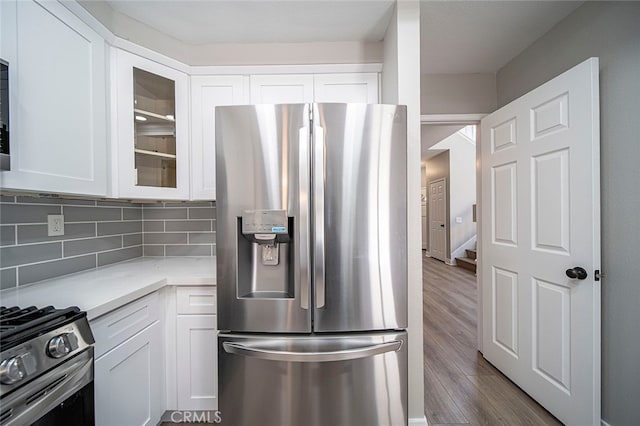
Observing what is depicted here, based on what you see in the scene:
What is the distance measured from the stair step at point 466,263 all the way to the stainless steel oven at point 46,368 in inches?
240

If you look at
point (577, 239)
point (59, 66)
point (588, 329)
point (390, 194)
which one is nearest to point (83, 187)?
point (59, 66)

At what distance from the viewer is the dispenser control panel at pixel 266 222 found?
1230 mm

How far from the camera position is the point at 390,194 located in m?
1.28

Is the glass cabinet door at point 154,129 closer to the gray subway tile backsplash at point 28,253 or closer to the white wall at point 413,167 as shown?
the gray subway tile backsplash at point 28,253

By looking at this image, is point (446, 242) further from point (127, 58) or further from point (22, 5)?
point (22, 5)

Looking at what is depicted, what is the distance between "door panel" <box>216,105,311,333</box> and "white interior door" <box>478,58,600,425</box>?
1.52 meters

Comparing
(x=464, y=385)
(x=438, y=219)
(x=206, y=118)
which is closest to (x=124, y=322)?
(x=206, y=118)

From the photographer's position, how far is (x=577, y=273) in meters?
1.50

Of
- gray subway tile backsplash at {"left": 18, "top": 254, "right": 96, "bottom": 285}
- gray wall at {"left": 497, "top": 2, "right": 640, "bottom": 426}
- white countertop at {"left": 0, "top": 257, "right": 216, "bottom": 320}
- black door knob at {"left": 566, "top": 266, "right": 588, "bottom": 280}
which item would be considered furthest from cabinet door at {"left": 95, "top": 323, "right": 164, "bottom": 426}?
gray wall at {"left": 497, "top": 2, "right": 640, "bottom": 426}

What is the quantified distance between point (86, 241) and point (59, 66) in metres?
0.96

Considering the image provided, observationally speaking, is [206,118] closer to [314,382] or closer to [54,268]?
[54,268]

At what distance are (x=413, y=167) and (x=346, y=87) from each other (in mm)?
806

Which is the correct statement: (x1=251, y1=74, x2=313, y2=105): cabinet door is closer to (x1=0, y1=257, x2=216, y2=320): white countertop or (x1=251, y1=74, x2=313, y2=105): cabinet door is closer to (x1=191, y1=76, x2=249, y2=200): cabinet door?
(x1=191, y1=76, x2=249, y2=200): cabinet door

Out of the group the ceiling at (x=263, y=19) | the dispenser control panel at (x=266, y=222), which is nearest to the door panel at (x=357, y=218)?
the dispenser control panel at (x=266, y=222)
